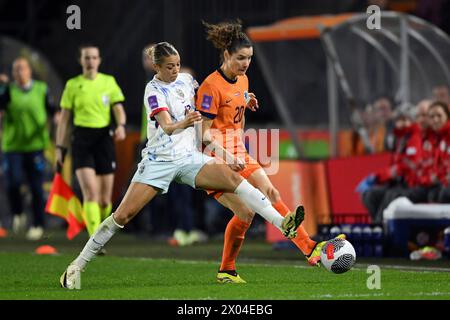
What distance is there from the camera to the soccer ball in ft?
34.9

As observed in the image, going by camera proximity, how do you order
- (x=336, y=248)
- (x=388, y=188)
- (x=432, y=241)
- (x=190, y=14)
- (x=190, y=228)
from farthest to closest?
(x=190, y=14) → (x=190, y=228) → (x=388, y=188) → (x=432, y=241) → (x=336, y=248)

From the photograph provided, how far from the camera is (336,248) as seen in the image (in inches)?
420

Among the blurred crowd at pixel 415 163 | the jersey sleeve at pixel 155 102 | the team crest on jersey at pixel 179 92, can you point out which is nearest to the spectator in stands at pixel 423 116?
the blurred crowd at pixel 415 163

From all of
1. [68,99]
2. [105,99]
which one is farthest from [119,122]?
[68,99]

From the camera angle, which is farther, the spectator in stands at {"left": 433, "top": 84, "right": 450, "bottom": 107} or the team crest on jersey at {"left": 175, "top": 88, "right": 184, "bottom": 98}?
the spectator in stands at {"left": 433, "top": 84, "right": 450, "bottom": 107}

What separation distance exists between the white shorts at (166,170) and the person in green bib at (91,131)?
401cm

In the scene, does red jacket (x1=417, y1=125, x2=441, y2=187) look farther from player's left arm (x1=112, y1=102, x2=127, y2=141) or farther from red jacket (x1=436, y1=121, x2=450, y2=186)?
player's left arm (x1=112, y1=102, x2=127, y2=141)

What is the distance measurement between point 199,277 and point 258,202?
4.63 feet

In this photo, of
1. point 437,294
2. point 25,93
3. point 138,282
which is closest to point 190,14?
point 25,93

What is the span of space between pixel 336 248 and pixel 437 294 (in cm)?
93

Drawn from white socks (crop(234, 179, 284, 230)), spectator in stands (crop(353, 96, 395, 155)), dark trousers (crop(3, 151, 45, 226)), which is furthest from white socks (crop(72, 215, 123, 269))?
dark trousers (crop(3, 151, 45, 226))

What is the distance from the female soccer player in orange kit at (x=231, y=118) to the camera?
1114 cm
